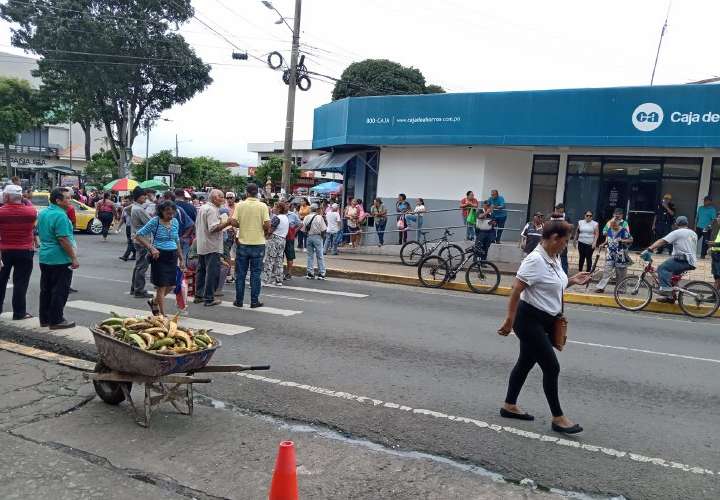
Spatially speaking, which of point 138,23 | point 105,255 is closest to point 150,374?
point 105,255

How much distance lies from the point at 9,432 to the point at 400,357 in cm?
397

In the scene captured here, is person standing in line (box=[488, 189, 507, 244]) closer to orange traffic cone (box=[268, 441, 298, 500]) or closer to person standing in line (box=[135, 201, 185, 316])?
person standing in line (box=[135, 201, 185, 316])

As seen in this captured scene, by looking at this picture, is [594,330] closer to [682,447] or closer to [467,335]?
[467,335]

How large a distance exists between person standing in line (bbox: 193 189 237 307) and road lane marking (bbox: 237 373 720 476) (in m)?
3.63

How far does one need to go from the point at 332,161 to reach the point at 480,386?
17.7 m

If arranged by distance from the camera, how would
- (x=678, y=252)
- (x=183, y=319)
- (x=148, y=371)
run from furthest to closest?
(x=678, y=252), (x=183, y=319), (x=148, y=371)

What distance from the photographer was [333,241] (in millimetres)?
18078

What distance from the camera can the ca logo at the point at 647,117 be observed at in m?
15.7

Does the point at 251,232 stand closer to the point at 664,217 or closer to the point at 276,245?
the point at 276,245

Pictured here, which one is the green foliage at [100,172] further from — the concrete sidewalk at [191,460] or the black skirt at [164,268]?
the concrete sidewalk at [191,460]

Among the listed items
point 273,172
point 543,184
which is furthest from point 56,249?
point 273,172

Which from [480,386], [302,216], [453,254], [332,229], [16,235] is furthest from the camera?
[302,216]

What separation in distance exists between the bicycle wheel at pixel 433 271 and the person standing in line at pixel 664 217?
25.0ft

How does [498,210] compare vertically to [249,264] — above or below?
above
